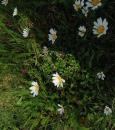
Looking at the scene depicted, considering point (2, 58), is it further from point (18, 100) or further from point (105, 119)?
point (105, 119)

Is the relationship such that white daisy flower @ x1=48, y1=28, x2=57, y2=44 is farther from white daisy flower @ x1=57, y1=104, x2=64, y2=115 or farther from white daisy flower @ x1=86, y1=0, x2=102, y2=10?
white daisy flower @ x1=57, y1=104, x2=64, y2=115

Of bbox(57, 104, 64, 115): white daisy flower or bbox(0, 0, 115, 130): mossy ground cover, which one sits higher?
bbox(0, 0, 115, 130): mossy ground cover

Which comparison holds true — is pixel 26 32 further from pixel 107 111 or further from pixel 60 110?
pixel 107 111

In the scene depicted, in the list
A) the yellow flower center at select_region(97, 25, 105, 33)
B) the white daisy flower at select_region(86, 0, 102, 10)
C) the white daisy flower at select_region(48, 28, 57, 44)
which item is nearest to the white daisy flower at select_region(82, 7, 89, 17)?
the white daisy flower at select_region(86, 0, 102, 10)

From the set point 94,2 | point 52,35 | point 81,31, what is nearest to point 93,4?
point 94,2

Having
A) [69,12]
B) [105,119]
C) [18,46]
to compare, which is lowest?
[105,119]

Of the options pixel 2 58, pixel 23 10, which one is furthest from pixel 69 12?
pixel 2 58

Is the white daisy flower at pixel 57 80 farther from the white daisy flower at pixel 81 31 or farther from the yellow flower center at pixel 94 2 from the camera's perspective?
the yellow flower center at pixel 94 2

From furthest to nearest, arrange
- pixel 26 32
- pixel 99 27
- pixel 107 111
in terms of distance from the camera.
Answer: pixel 26 32 < pixel 99 27 < pixel 107 111
